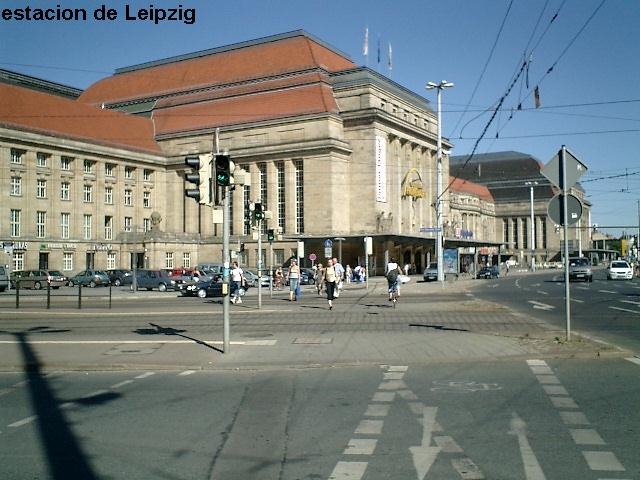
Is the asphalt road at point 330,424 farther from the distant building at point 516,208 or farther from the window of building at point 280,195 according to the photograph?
the distant building at point 516,208

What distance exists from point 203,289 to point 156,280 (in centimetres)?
1256

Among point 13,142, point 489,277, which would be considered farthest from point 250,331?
point 13,142

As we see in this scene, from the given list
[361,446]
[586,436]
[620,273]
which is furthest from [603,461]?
[620,273]

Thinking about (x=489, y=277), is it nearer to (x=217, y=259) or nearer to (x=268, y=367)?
(x=217, y=259)

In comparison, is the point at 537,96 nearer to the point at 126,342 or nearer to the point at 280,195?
the point at 126,342

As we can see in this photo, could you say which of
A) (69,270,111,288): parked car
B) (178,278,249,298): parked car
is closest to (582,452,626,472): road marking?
(178,278,249,298): parked car

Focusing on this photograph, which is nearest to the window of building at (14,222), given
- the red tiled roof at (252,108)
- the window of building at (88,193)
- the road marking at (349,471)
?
the window of building at (88,193)

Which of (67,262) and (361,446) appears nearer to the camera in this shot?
(361,446)

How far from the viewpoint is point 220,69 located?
91.0 meters

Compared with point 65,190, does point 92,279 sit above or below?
below

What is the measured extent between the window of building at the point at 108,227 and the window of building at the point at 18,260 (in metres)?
12.2

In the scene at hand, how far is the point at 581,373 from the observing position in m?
10.8

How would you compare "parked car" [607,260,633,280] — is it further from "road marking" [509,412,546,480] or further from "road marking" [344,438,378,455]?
"road marking" [344,438,378,455]

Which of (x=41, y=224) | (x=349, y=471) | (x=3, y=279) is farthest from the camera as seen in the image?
(x=41, y=224)
